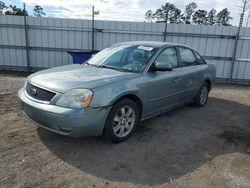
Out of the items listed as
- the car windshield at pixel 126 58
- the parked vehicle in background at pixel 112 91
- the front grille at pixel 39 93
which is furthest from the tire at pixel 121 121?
the front grille at pixel 39 93

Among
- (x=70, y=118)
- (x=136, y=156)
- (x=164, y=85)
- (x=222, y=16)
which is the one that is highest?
(x=222, y=16)

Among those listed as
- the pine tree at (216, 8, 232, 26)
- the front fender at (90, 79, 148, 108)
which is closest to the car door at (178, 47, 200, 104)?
the front fender at (90, 79, 148, 108)

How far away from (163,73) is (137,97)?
0.81 metres

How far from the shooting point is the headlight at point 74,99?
10.1 ft

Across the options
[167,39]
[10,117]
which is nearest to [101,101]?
[10,117]

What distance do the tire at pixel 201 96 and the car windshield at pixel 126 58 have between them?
2.00 m

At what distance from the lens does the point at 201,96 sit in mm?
5797

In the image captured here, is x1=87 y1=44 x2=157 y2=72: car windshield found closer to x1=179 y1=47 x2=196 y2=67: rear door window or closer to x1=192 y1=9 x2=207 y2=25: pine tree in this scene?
x1=179 y1=47 x2=196 y2=67: rear door window

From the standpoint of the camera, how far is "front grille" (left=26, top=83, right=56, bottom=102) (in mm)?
3219

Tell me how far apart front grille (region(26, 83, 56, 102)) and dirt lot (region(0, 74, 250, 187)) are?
729 mm

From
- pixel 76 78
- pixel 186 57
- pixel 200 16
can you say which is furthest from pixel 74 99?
pixel 200 16

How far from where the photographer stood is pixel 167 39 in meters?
9.09

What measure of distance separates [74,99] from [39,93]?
1.97 ft

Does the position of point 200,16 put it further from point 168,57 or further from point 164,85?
point 164,85
